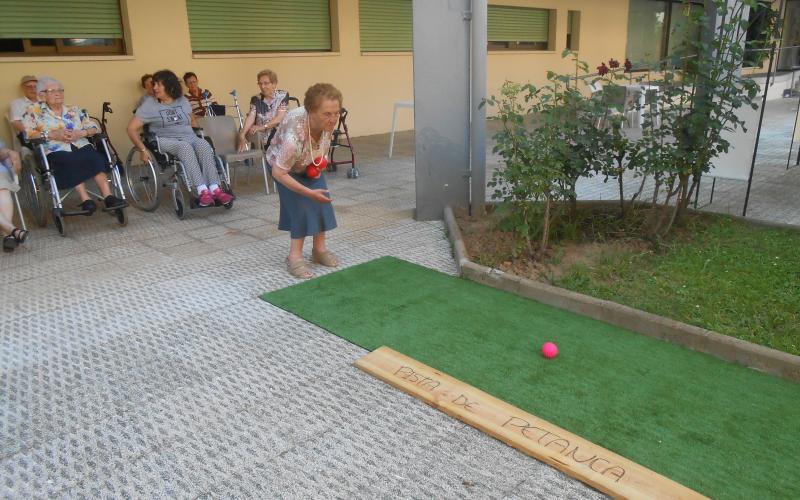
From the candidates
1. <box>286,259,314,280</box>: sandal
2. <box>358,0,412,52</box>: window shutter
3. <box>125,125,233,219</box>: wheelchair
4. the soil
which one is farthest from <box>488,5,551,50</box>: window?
<box>286,259,314,280</box>: sandal

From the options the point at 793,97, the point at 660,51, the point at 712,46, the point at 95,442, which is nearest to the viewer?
the point at 95,442

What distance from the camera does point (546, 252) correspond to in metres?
4.06

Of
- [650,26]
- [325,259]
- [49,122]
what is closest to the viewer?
[325,259]

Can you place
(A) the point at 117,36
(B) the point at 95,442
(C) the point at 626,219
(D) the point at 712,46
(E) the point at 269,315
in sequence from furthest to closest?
(A) the point at 117,36 < (C) the point at 626,219 < (D) the point at 712,46 < (E) the point at 269,315 < (B) the point at 95,442

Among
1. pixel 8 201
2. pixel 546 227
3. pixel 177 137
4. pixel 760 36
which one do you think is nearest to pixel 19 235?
pixel 8 201

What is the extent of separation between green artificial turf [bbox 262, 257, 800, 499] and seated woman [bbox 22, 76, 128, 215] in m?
2.58

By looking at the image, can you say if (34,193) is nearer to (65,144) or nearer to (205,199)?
(65,144)

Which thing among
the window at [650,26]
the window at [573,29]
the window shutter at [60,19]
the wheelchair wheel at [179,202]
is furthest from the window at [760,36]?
the window at [650,26]

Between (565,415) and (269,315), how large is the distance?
70.1 inches

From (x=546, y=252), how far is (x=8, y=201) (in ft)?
13.6

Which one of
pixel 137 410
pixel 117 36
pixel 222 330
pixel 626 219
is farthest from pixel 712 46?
pixel 117 36

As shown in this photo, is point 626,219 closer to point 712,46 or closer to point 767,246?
point 767,246

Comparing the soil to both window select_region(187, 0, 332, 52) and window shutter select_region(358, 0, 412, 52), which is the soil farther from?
window shutter select_region(358, 0, 412, 52)

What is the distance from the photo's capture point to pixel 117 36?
7590 millimetres
